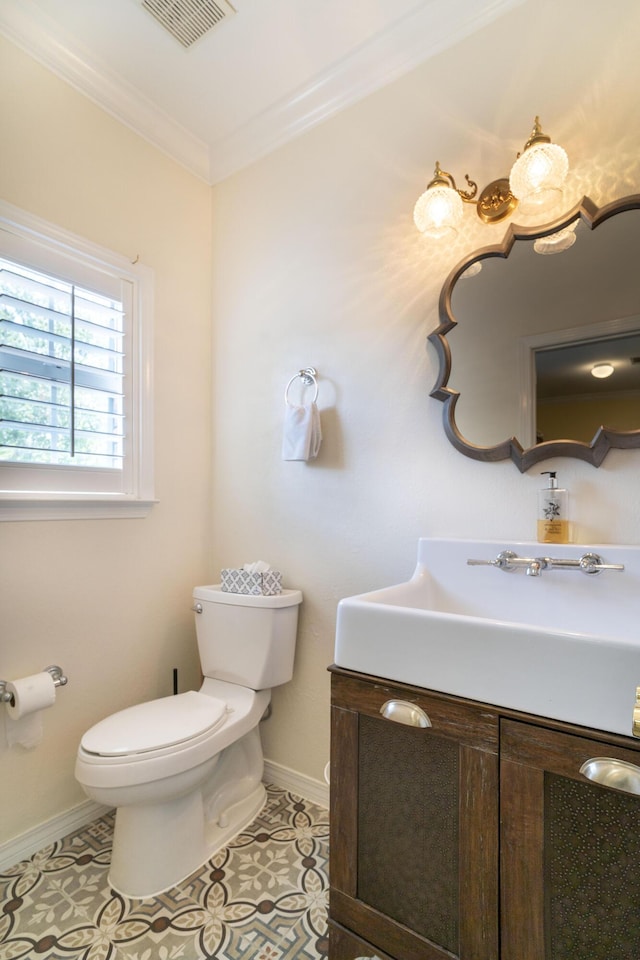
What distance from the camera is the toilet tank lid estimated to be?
1688mm

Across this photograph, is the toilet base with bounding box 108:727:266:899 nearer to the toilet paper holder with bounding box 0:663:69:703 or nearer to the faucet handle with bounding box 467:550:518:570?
the toilet paper holder with bounding box 0:663:69:703

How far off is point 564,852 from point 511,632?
1.16 feet

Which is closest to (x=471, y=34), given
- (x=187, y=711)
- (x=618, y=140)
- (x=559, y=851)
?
(x=618, y=140)

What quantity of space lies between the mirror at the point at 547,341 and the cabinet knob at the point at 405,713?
744 millimetres

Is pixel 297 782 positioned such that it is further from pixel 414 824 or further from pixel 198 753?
pixel 414 824

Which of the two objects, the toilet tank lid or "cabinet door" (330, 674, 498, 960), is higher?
the toilet tank lid

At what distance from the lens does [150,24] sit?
61.4 inches

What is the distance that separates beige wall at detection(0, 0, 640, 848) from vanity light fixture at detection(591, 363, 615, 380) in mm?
217

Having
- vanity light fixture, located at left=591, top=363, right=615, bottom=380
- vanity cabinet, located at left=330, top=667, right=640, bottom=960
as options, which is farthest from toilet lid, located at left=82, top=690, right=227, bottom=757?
vanity light fixture, located at left=591, top=363, right=615, bottom=380

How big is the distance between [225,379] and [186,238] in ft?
2.04

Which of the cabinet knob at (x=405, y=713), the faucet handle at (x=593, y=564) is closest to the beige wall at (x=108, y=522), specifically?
the cabinet knob at (x=405, y=713)

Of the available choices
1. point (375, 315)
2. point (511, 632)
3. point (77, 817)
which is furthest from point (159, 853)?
point (375, 315)

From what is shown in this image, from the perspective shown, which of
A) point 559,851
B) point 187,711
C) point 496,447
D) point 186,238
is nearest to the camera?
point 559,851

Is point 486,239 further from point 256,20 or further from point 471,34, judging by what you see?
point 256,20
